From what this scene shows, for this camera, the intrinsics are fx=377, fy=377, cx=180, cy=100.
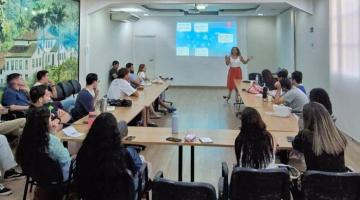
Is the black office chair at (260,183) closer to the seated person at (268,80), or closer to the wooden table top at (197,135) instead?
the wooden table top at (197,135)

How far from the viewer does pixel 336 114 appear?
700 cm

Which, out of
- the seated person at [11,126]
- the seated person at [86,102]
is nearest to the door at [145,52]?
the seated person at [86,102]

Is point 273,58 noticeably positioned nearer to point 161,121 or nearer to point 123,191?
point 161,121

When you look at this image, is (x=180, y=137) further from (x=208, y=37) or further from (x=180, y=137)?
(x=208, y=37)

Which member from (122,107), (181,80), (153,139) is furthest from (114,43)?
(153,139)

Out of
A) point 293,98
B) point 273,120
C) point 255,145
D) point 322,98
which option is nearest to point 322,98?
point 322,98

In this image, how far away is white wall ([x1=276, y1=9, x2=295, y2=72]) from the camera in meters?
11.4

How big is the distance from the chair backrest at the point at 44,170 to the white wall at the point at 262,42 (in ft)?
39.8

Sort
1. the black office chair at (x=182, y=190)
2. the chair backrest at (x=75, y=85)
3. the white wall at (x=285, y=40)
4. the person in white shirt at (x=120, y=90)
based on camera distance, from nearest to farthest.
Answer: the black office chair at (x=182, y=190)
the person in white shirt at (x=120, y=90)
the chair backrest at (x=75, y=85)
the white wall at (x=285, y=40)

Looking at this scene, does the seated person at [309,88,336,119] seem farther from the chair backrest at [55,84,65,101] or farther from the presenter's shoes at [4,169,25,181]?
the chair backrest at [55,84,65,101]

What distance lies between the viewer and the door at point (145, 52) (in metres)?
14.6

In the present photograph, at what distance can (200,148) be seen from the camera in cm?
577

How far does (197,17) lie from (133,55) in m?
2.85

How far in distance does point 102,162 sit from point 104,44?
8469mm
